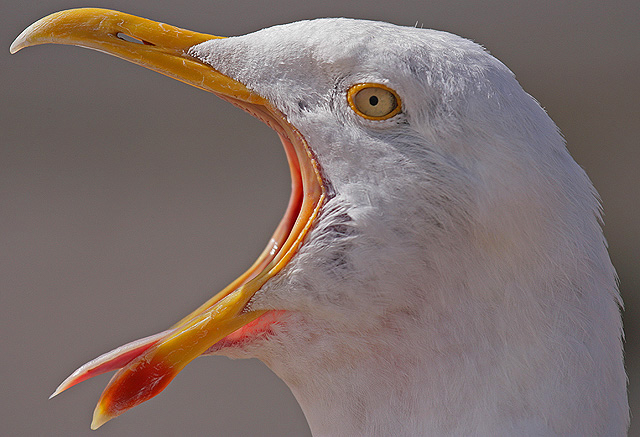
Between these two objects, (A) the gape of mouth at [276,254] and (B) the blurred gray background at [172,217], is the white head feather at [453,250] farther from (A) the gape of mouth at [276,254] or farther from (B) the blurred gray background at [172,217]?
(B) the blurred gray background at [172,217]

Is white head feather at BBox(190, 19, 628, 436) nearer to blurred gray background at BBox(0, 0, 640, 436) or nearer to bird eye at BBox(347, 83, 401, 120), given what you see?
bird eye at BBox(347, 83, 401, 120)

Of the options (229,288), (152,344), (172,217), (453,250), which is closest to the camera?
(453,250)

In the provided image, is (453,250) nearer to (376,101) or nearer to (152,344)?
(376,101)

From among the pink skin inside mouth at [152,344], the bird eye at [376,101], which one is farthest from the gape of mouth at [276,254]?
the bird eye at [376,101]

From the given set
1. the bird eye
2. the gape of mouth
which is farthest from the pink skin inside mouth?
the bird eye

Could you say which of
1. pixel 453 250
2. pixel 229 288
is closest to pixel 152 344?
pixel 229 288
